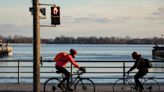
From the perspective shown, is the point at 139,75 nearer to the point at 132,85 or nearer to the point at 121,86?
the point at 132,85

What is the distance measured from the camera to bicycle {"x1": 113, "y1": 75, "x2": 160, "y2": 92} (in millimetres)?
19219

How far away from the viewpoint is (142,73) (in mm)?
18609

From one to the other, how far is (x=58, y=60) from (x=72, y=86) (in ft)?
6.50

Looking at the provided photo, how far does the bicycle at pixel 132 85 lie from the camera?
19.2 m

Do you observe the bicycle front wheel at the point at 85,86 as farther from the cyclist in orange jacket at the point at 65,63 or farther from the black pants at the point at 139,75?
the black pants at the point at 139,75

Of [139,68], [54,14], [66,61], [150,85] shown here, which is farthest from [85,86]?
[54,14]

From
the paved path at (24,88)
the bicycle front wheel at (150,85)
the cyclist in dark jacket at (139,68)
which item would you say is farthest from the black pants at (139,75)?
the paved path at (24,88)

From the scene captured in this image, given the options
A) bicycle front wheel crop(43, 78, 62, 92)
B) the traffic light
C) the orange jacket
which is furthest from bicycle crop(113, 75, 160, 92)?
the traffic light

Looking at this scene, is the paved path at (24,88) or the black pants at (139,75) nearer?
the black pants at (139,75)

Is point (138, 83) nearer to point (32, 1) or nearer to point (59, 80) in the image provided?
point (59, 80)

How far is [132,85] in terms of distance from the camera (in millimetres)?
19531

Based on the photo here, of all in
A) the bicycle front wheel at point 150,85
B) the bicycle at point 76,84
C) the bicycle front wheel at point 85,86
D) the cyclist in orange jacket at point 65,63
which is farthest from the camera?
the bicycle front wheel at point 150,85

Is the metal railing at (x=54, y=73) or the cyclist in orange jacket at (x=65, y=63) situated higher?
the cyclist in orange jacket at (x=65, y=63)

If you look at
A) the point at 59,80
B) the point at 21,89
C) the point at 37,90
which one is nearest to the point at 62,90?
the point at 59,80
